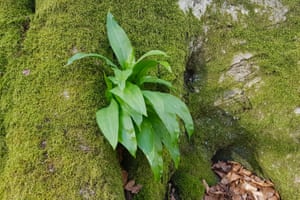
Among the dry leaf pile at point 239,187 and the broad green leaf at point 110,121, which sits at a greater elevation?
the broad green leaf at point 110,121

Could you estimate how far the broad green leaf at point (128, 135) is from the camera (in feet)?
7.13

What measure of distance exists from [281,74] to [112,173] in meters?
1.95

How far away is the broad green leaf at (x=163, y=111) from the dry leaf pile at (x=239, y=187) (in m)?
1.01

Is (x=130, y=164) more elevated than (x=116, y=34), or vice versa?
(x=116, y=34)

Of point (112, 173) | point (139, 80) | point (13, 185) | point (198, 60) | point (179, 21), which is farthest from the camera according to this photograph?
point (198, 60)

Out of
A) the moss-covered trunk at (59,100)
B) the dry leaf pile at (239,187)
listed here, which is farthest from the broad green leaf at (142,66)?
the dry leaf pile at (239,187)

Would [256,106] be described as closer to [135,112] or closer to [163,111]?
[163,111]

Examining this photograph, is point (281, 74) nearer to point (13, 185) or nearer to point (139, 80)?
point (139, 80)

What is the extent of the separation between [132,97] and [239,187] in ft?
5.17

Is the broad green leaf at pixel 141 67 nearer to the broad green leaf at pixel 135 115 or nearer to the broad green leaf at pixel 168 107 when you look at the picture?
the broad green leaf at pixel 168 107

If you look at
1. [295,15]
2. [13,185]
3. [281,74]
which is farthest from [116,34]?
[295,15]

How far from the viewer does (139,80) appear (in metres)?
2.47

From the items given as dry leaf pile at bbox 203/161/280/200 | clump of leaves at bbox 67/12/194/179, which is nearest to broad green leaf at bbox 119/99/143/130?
clump of leaves at bbox 67/12/194/179

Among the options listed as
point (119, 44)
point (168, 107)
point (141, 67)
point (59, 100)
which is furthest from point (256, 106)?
point (59, 100)
